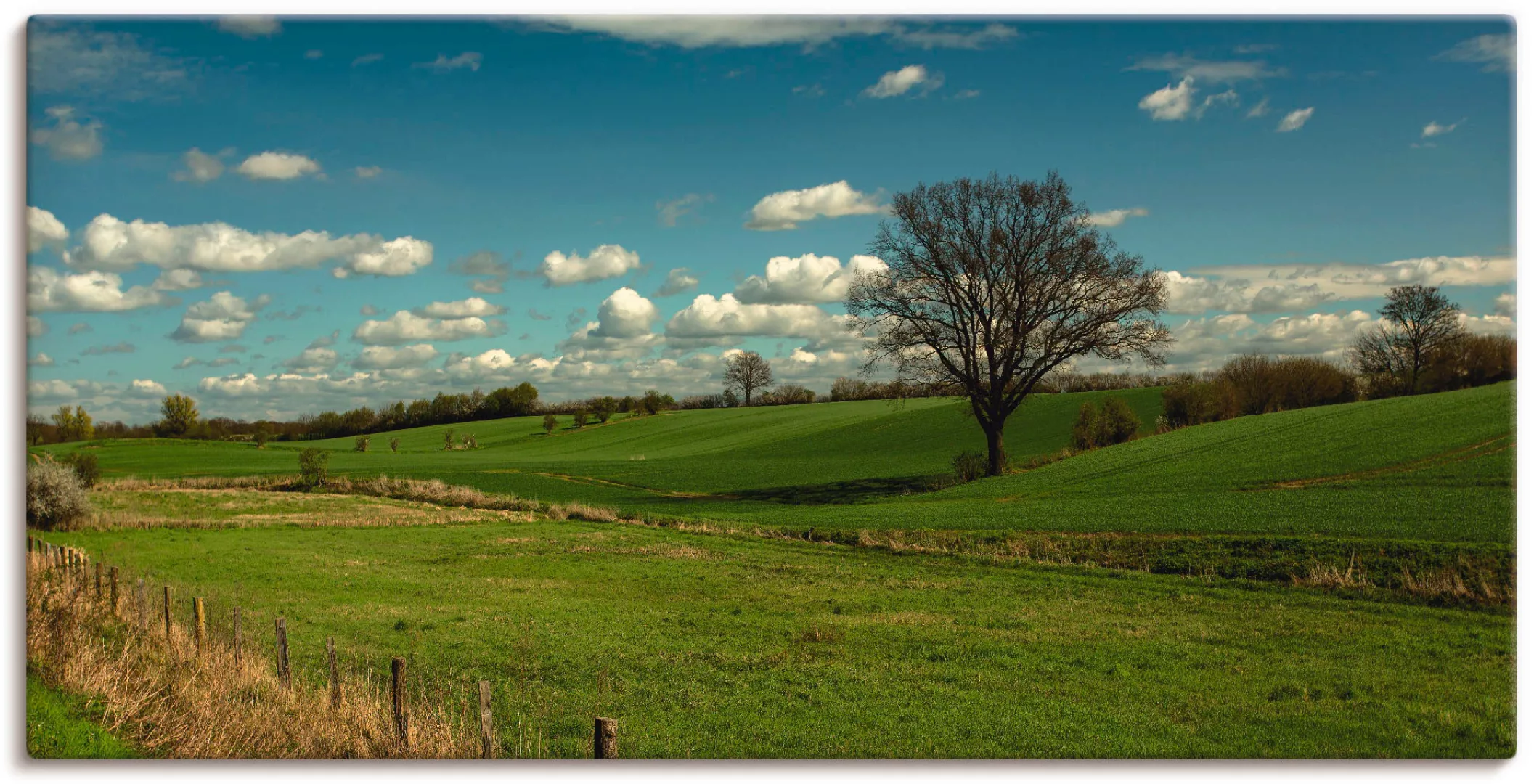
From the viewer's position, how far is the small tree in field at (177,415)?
1410 cm

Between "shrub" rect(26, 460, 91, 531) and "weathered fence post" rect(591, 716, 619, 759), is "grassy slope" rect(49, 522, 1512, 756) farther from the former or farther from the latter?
"shrub" rect(26, 460, 91, 531)

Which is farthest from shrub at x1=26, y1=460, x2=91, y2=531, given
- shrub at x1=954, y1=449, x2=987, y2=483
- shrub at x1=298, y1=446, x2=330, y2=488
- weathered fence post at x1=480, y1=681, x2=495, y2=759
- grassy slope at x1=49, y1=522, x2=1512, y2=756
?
shrub at x1=954, y1=449, x2=987, y2=483

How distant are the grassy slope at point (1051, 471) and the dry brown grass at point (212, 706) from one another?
16.6m

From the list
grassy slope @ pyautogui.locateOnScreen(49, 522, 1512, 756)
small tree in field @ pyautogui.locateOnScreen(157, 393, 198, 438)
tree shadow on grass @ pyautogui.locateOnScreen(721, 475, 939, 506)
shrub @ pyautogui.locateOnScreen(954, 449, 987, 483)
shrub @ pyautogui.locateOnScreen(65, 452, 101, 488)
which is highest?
small tree in field @ pyautogui.locateOnScreen(157, 393, 198, 438)

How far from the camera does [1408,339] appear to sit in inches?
1297

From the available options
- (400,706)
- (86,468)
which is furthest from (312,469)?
(400,706)

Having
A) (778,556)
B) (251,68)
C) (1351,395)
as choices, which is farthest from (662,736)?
(1351,395)

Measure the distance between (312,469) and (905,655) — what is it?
4691 cm

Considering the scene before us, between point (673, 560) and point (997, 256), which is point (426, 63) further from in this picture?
point (997, 256)

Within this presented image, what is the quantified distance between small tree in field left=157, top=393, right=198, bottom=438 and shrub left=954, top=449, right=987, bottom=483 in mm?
28555

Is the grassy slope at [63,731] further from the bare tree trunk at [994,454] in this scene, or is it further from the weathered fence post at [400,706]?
the bare tree trunk at [994,454]

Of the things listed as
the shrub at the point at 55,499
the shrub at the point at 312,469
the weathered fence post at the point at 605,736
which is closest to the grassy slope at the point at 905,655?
the weathered fence post at the point at 605,736

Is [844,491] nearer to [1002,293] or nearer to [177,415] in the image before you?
[1002,293]

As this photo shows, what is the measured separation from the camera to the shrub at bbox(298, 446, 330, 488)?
4984cm
